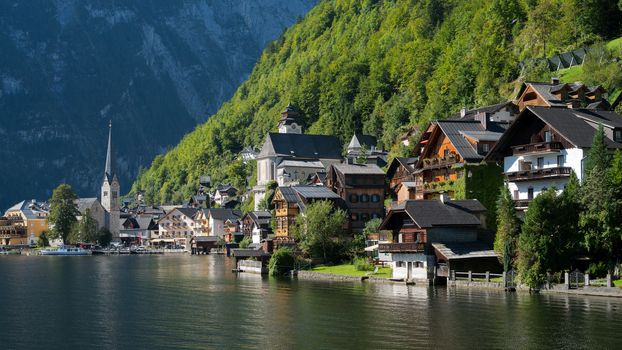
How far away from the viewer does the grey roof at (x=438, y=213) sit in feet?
235

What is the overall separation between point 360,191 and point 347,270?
25.2 meters

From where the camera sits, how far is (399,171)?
114 meters

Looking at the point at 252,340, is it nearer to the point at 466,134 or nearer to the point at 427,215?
the point at 427,215

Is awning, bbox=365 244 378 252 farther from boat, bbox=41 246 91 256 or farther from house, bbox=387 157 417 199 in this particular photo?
boat, bbox=41 246 91 256

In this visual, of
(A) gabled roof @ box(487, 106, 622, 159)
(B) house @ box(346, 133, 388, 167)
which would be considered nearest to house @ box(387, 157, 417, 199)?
(B) house @ box(346, 133, 388, 167)

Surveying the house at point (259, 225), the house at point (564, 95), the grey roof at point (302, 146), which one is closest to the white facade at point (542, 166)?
the house at point (564, 95)

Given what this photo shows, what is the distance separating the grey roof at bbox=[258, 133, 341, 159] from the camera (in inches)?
7160

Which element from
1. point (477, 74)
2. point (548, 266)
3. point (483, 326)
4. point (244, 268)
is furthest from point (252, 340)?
point (477, 74)

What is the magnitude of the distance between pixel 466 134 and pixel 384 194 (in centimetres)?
3118

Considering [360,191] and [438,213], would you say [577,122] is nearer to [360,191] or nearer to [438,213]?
[438,213]

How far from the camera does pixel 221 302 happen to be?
62.3 metres

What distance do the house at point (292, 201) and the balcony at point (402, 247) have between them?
29.8 metres

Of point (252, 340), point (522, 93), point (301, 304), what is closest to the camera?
point (252, 340)

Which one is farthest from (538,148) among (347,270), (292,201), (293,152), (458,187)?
(293,152)
